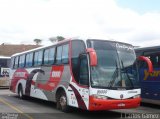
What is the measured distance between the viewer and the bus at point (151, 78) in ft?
51.9

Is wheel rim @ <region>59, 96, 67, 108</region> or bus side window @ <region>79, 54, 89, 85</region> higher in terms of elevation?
bus side window @ <region>79, 54, 89, 85</region>

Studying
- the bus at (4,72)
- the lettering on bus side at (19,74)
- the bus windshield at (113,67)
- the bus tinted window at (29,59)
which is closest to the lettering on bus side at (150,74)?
the bus windshield at (113,67)

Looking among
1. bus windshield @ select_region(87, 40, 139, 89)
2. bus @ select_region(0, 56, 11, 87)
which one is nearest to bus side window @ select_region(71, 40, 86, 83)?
bus windshield @ select_region(87, 40, 139, 89)

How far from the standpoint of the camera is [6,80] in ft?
97.9

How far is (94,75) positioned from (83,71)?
0.71 m

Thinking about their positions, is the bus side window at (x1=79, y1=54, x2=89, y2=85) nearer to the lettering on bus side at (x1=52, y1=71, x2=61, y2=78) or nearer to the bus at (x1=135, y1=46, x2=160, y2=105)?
the lettering on bus side at (x1=52, y1=71, x2=61, y2=78)

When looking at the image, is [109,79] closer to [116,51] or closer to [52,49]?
[116,51]

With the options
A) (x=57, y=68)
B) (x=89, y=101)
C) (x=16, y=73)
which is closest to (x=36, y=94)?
(x=57, y=68)

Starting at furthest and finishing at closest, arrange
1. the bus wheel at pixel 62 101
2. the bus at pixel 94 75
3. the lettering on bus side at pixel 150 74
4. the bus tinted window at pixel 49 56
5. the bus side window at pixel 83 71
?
the bus tinted window at pixel 49 56
the lettering on bus side at pixel 150 74
the bus wheel at pixel 62 101
the bus side window at pixel 83 71
the bus at pixel 94 75

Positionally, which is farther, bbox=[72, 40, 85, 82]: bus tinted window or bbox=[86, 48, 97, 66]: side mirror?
bbox=[72, 40, 85, 82]: bus tinted window

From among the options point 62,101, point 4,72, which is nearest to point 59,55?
point 62,101

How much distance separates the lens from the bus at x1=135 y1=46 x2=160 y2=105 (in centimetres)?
1582

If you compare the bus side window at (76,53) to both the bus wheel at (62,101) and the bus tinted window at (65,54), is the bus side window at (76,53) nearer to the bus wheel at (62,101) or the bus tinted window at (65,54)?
the bus tinted window at (65,54)

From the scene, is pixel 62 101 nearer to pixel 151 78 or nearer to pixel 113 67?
pixel 113 67
